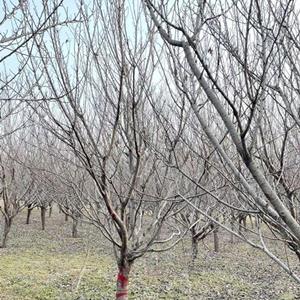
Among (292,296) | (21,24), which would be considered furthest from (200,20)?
(292,296)

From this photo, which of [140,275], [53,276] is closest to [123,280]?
[53,276]

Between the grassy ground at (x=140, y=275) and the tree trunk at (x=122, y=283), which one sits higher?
the grassy ground at (x=140, y=275)

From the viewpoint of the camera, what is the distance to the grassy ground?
849cm

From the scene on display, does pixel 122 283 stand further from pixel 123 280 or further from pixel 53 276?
pixel 53 276

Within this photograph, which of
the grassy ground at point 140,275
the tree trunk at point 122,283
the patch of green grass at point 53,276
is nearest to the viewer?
the tree trunk at point 122,283

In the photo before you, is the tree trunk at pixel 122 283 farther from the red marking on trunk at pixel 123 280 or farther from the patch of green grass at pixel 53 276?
the patch of green grass at pixel 53 276

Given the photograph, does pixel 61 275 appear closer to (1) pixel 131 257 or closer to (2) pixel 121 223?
(1) pixel 131 257

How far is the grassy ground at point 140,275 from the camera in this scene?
8492 millimetres

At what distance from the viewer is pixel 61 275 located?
32.5 feet

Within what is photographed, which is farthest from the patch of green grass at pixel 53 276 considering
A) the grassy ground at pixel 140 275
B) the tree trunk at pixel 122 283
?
the tree trunk at pixel 122 283

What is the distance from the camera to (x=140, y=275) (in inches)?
404

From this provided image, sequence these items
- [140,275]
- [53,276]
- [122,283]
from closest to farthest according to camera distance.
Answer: [122,283] < [53,276] < [140,275]

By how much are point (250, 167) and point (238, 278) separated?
9802mm

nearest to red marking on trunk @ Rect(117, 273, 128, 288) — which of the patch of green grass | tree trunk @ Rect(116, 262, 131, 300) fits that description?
tree trunk @ Rect(116, 262, 131, 300)
